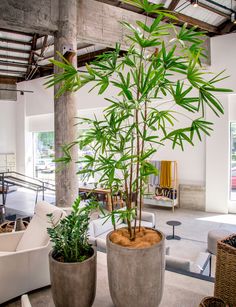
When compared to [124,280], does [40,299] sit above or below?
below

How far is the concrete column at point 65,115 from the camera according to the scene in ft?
15.3

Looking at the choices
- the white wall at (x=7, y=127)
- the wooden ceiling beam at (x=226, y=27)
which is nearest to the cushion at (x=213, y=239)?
the wooden ceiling beam at (x=226, y=27)

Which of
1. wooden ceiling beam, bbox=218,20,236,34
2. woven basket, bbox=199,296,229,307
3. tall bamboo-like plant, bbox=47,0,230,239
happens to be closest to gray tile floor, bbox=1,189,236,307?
woven basket, bbox=199,296,229,307

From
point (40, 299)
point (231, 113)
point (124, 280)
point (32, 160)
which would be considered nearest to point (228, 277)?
point (124, 280)

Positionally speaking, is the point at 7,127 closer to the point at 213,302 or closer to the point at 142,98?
the point at 142,98

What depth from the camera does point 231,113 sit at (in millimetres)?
7660

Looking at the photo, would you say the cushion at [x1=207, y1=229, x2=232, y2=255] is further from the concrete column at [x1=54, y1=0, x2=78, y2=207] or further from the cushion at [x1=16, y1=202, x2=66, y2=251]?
the cushion at [x1=16, y1=202, x2=66, y2=251]

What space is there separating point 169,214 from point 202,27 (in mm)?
5184

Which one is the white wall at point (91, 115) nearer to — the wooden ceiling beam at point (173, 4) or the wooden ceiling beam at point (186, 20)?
the wooden ceiling beam at point (186, 20)

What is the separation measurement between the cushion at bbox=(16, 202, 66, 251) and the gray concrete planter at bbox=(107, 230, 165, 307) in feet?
2.89

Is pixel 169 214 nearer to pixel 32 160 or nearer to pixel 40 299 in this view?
pixel 40 299

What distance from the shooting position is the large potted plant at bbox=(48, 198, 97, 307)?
1665 millimetres

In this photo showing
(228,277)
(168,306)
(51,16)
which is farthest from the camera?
(51,16)

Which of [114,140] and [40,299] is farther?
[40,299]
